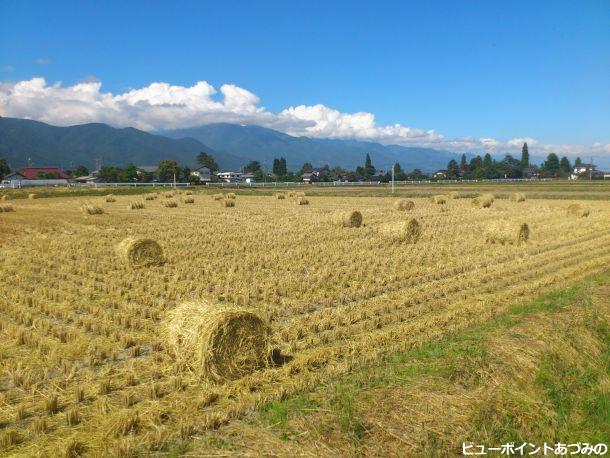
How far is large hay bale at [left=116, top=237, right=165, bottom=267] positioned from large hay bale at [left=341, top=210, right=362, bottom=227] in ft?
42.6

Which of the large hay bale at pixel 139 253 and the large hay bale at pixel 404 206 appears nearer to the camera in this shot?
the large hay bale at pixel 139 253

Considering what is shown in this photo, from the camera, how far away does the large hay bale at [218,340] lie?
8.12 metres

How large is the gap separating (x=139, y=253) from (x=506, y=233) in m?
15.6

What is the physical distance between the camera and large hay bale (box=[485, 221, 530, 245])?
2222cm

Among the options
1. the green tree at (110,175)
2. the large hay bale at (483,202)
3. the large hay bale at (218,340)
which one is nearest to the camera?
the large hay bale at (218,340)

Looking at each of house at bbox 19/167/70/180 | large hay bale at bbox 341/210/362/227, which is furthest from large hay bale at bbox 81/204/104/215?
house at bbox 19/167/70/180

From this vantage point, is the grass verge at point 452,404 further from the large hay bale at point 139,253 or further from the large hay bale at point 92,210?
the large hay bale at point 92,210

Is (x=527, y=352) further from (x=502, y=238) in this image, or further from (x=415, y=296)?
(x=502, y=238)

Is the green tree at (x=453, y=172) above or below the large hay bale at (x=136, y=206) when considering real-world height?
above

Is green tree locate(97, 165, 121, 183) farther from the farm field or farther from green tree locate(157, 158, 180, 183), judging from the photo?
the farm field

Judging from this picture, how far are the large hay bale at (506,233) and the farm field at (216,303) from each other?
13 cm

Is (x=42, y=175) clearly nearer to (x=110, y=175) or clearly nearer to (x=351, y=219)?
(x=110, y=175)

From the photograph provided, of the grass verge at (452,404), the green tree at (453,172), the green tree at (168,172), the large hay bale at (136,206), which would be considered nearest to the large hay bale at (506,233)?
the grass verge at (452,404)

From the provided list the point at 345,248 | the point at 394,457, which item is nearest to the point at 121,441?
the point at 394,457
